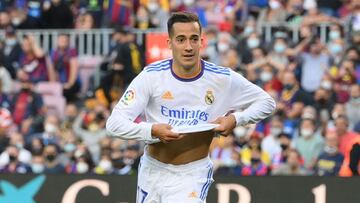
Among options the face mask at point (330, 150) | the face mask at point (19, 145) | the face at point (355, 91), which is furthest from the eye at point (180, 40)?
the face mask at point (19, 145)

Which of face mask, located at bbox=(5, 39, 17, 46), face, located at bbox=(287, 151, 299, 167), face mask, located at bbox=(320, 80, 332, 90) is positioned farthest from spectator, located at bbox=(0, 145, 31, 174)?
face mask, located at bbox=(320, 80, 332, 90)

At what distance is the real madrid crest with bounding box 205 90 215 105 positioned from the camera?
410 inches

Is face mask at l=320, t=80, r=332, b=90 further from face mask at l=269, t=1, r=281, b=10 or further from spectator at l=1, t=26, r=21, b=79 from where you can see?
spectator at l=1, t=26, r=21, b=79

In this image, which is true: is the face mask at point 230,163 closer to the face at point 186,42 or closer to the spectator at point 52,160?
the spectator at point 52,160

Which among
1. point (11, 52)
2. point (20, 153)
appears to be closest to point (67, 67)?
point (11, 52)

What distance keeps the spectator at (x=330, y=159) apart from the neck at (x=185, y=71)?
528 centimetres

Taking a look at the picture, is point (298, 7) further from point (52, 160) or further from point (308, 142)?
point (52, 160)

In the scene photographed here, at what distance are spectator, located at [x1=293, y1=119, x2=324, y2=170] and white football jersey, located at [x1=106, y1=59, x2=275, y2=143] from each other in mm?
6073

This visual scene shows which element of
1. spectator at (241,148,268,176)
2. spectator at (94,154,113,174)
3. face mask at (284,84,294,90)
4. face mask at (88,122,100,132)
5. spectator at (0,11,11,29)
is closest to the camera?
spectator at (241,148,268,176)

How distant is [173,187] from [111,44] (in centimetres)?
1059

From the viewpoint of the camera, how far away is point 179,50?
10188mm

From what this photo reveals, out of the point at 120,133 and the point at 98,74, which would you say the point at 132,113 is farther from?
the point at 98,74

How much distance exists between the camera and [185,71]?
10.3 meters

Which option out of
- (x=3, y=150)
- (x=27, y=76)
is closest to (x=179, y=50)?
(x=3, y=150)
